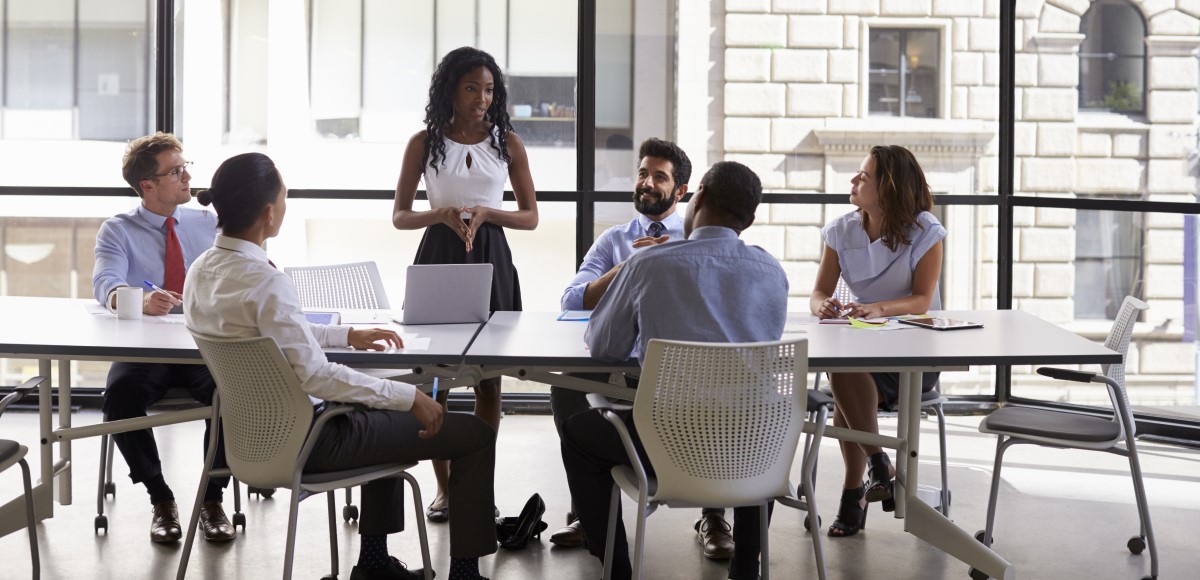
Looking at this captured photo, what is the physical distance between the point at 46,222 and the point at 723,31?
3615 millimetres

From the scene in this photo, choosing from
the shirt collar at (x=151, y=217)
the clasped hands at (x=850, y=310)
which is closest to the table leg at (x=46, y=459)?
the shirt collar at (x=151, y=217)

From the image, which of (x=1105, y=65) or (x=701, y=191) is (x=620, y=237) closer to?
(x=701, y=191)

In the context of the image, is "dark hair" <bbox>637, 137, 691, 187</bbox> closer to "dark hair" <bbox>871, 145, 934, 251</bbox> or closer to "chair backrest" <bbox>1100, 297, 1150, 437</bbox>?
"dark hair" <bbox>871, 145, 934, 251</bbox>

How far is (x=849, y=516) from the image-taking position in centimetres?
394

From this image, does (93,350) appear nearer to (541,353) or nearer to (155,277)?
(155,277)

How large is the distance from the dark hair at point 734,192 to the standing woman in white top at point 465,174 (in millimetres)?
1271

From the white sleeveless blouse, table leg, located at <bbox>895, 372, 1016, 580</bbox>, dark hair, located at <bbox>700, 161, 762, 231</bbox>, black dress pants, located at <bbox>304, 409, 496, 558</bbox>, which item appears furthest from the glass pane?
black dress pants, located at <bbox>304, 409, 496, 558</bbox>

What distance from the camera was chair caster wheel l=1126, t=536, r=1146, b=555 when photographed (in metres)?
3.79

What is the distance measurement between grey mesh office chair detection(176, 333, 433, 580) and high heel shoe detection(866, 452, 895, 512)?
1690 millimetres

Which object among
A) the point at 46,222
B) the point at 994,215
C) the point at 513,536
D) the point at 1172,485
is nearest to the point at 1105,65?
the point at 994,215

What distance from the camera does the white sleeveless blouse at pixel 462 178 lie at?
13.6ft

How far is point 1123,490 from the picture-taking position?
15.0 feet

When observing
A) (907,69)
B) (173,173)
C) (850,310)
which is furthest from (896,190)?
(173,173)

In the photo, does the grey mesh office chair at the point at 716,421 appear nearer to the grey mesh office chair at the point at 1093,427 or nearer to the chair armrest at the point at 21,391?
the grey mesh office chair at the point at 1093,427
